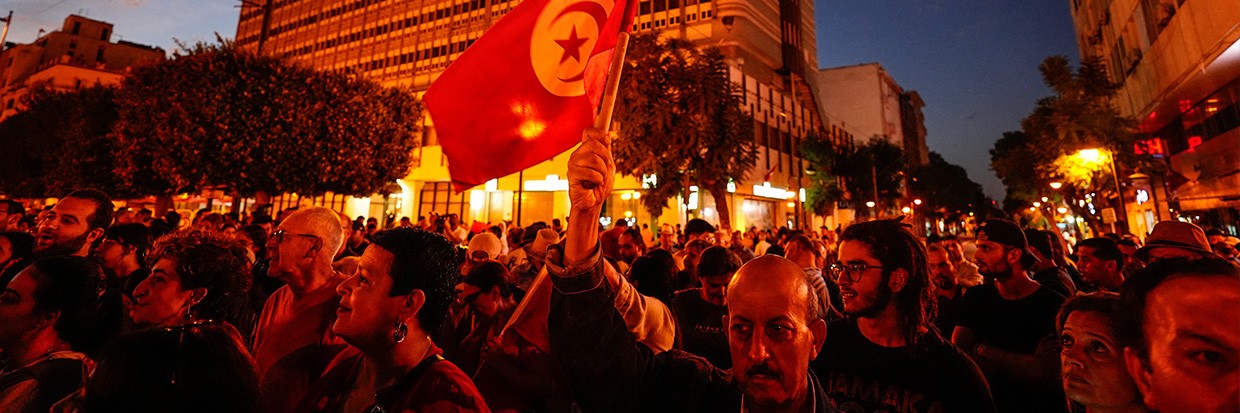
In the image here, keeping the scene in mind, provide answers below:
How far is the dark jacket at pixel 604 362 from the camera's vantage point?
5.34 feet

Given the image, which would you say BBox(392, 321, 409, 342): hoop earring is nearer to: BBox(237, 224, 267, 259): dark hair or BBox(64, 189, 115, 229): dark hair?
BBox(64, 189, 115, 229): dark hair

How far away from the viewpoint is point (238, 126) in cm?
1920

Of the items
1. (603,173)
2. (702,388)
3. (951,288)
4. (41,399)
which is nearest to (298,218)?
(41,399)

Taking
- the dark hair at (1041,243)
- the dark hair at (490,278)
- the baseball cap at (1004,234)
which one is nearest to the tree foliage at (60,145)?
the dark hair at (490,278)

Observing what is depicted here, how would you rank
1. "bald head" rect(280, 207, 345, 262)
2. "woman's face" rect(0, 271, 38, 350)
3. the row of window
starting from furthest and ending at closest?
the row of window → "bald head" rect(280, 207, 345, 262) → "woman's face" rect(0, 271, 38, 350)

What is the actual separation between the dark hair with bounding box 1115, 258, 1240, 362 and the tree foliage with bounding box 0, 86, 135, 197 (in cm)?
2852

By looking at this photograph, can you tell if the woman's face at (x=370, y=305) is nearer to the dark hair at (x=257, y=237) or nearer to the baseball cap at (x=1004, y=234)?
the baseball cap at (x=1004, y=234)

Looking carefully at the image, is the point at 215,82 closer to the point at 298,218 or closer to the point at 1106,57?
the point at 298,218

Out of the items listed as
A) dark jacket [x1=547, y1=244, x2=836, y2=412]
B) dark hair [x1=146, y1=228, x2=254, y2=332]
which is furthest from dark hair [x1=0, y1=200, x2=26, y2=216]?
dark jacket [x1=547, y1=244, x2=836, y2=412]

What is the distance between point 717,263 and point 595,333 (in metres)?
2.43

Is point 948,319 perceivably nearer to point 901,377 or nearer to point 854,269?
point 854,269

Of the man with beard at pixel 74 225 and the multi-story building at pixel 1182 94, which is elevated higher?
the multi-story building at pixel 1182 94

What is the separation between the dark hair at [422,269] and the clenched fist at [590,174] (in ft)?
2.92

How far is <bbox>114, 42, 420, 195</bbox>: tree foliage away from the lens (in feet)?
61.5
